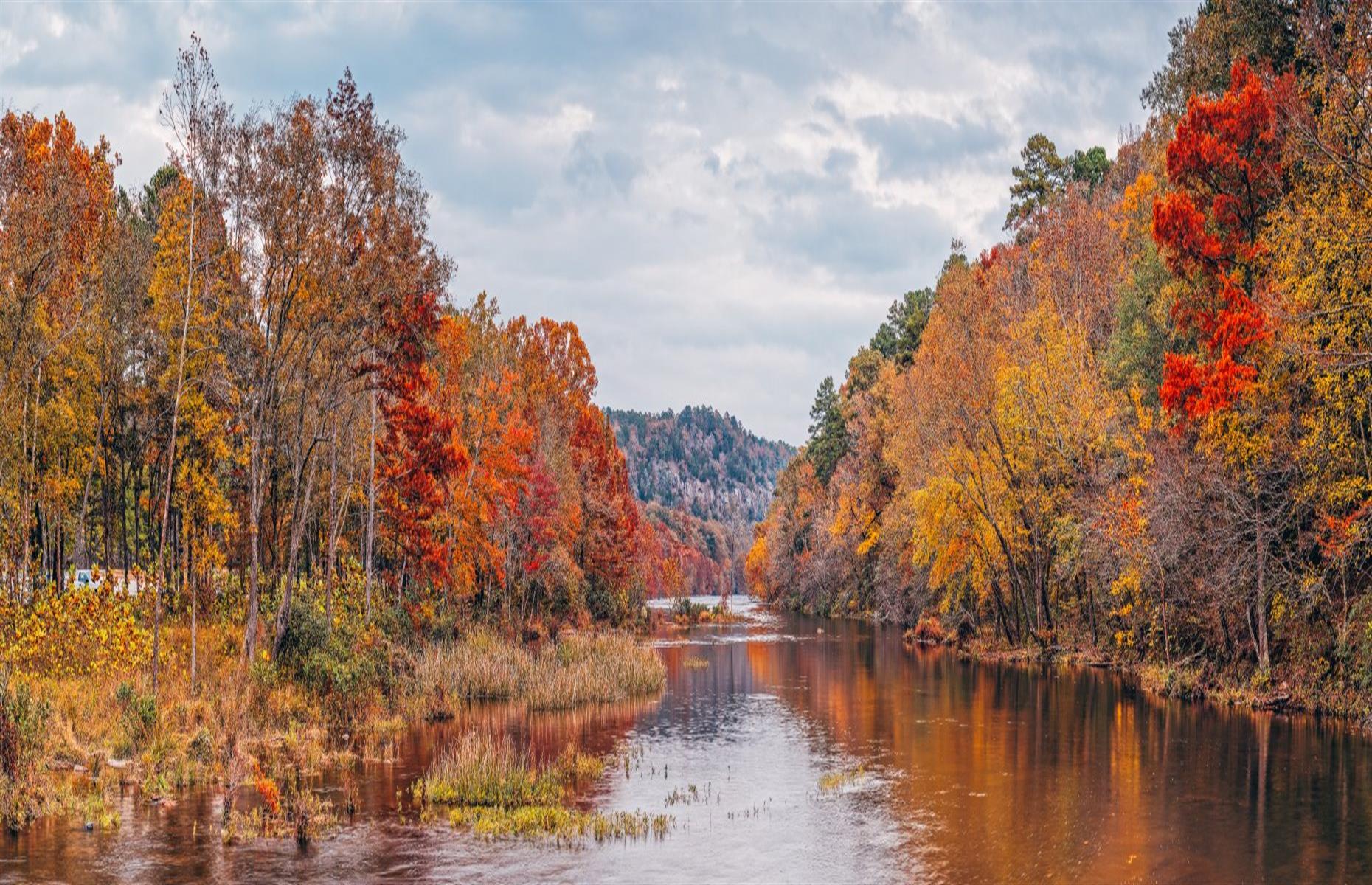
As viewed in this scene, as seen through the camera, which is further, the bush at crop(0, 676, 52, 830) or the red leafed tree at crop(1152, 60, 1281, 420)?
the red leafed tree at crop(1152, 60, 1281, 420)

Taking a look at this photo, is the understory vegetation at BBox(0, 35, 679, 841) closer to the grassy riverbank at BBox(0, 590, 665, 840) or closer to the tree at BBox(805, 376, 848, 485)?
the grassy riverbank at BBox(0, 590, 665, 840)

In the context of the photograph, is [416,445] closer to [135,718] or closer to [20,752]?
[135,718]

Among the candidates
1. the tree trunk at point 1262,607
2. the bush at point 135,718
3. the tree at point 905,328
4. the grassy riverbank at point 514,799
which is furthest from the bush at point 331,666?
the tree at point 905,328

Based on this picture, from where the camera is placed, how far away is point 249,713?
28062 mm

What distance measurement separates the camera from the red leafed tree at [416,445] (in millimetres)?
35219

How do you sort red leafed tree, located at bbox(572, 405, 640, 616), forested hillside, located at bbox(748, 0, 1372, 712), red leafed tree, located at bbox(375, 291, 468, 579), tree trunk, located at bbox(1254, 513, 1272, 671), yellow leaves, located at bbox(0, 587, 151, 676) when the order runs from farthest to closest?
red leafed tree, located at bbox(572, 405, 640, 616) < red leafed tree, located at bbox(375, 291, 468, 579) < tree trunk, located at bbox(1254, 513, 1272, 671) < forested hillside, located at bbox(748, 0, 1372, 712) < yellow leaves, located at bbox(0, 587, 151, 676)

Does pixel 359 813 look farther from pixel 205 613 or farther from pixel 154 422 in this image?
pixel 154 422

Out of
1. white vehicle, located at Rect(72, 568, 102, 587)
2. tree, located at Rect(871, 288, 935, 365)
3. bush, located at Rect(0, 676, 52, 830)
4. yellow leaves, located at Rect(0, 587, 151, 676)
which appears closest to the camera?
bush, located at Rect(0, 676, 52, 830)

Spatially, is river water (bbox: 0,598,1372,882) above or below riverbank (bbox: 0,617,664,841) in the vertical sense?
below

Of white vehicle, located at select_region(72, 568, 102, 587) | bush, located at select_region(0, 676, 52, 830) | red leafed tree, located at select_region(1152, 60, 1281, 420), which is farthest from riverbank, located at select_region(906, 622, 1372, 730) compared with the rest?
white vehicle, located at select_region(72, 568, 102, 587)

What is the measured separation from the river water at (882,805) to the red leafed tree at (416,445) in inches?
377

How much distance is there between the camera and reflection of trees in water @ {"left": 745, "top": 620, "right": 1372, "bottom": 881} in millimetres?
18625

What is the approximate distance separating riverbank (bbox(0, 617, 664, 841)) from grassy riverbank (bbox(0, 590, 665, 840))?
4cm

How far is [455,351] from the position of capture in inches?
1880
